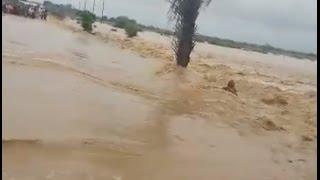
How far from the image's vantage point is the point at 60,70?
460 inches

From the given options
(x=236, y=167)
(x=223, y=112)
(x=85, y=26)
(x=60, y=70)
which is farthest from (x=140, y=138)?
(x=85, y=26)

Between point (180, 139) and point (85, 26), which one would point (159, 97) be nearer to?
point (180, 139)

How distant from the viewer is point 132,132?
272 inches

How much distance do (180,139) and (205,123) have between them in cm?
162

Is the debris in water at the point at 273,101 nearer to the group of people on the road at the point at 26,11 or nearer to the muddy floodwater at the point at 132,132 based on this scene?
the muddy floodwater at the point at 132,132

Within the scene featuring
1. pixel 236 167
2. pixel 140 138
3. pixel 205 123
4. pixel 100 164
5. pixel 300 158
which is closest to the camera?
pixel 100 164

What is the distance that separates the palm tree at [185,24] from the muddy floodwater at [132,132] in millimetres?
8548

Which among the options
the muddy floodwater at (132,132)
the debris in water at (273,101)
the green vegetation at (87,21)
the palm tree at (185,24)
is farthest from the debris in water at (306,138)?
the green vegetation at (87,21)

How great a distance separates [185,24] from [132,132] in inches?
565

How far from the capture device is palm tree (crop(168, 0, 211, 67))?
20719mm

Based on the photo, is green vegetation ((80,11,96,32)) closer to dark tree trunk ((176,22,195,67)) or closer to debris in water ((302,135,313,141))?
dark tree trunk ((176,22,195,67))

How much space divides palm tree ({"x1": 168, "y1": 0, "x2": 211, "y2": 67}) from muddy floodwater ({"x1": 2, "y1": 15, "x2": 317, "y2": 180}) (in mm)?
8548

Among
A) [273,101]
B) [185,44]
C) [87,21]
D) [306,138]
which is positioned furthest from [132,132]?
[87,21]

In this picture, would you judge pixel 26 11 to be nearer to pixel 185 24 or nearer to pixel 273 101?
pixel 185 24
